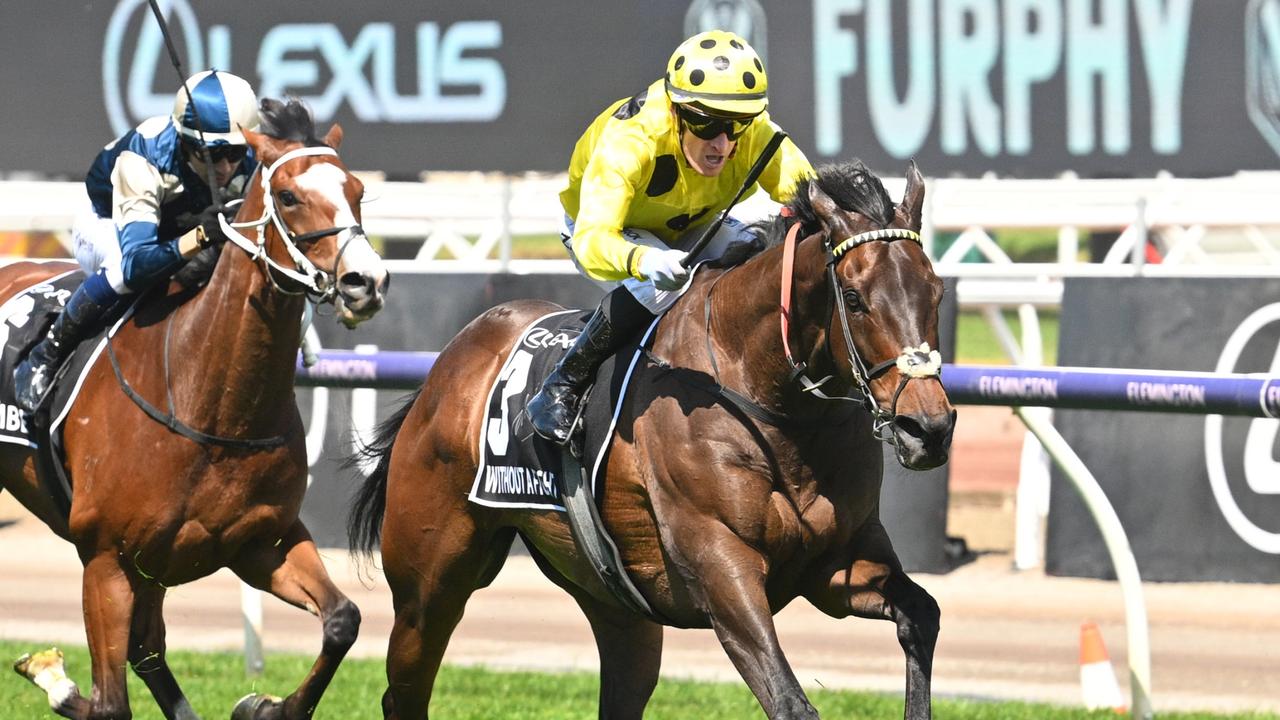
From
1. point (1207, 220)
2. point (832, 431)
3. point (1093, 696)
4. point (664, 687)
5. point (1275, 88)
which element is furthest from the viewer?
point (1207, 220)

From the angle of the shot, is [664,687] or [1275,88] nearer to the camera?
[664,687]

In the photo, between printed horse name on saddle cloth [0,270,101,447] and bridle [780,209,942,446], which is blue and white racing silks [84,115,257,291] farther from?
bridle [780,209,942,446]

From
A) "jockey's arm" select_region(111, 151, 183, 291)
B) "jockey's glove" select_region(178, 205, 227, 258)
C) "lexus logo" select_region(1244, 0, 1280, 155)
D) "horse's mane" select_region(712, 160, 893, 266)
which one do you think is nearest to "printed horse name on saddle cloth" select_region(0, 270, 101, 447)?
"jockey's arm" select_region(111, 151, 183, 291)

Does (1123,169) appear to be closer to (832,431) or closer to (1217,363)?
(1217,363)

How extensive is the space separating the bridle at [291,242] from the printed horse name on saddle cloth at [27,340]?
780mm

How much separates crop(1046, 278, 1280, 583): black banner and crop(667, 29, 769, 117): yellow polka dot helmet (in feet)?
14.3

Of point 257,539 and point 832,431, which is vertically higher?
point 832,431

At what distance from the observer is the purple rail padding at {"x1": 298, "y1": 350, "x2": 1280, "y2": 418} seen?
546 centimetres

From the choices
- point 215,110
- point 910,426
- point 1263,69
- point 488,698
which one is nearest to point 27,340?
point 215,110

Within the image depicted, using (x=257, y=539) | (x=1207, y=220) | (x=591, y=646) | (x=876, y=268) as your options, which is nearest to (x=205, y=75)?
(x=257, y=539)

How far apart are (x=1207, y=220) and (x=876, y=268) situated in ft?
20.2

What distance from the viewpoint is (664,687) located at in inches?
271

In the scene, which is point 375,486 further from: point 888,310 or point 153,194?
point 888,310

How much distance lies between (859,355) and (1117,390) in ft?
6.56
